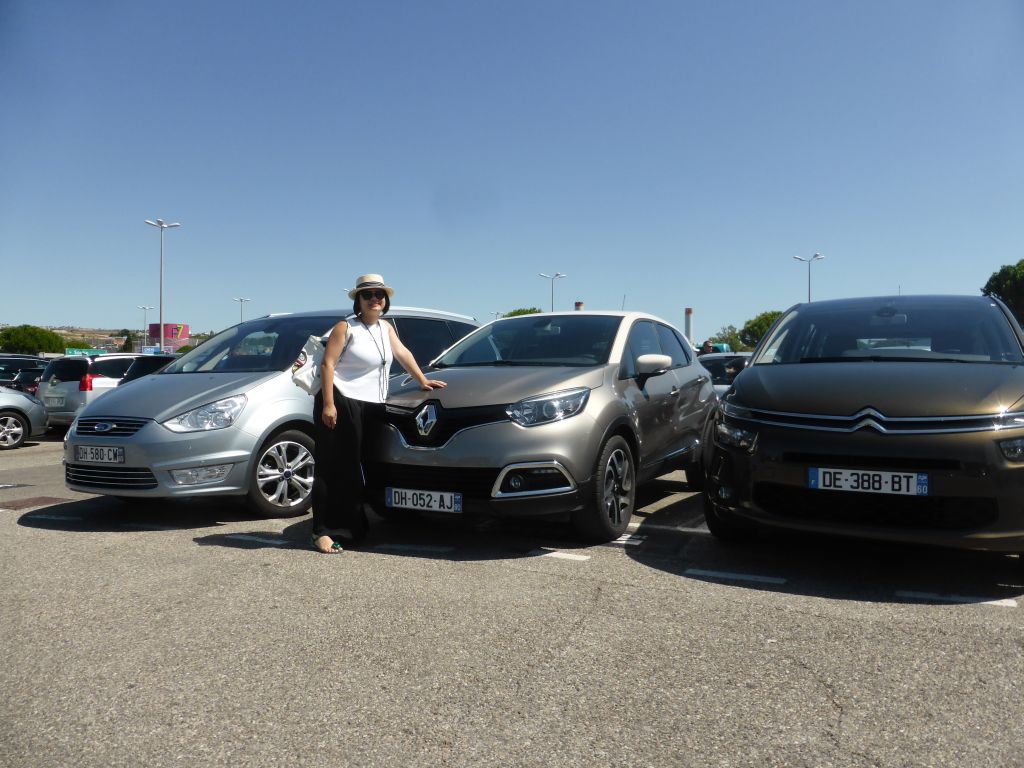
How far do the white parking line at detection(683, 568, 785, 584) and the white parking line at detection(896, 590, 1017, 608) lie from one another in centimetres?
61

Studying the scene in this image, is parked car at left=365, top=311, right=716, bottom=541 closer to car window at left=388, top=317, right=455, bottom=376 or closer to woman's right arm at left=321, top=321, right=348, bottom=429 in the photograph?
woman's right arm at left=321, top=321, right=348, bottom=429

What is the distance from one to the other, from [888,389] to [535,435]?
1.94 meters

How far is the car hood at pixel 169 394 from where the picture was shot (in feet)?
20.5

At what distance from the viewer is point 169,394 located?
6.44 metres

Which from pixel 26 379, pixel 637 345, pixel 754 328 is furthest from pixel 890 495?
pixel 754 328

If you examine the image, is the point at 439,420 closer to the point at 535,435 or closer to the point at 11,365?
the point at 535,435

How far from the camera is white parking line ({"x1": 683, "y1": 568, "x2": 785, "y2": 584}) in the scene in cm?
459

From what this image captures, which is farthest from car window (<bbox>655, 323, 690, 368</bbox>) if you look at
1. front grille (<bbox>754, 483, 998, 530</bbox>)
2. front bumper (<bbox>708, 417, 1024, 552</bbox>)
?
front grille (<bbox>754, 483, 998, 530</bbox>)

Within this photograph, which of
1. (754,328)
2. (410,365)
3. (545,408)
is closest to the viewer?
(545,408)

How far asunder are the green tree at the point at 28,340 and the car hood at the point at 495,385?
133737mm

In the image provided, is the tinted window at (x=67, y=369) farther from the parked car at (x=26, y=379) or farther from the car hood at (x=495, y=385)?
the car hood at (x=495, y=385)

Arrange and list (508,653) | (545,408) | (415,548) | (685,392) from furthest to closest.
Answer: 1. (685,392)
2. (415,548)
3. (545,408)
4. (508,653)

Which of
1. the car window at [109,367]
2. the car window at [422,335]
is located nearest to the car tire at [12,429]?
the car window at [109,367]

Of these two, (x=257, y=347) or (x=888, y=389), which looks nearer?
(x=888, y=389)
